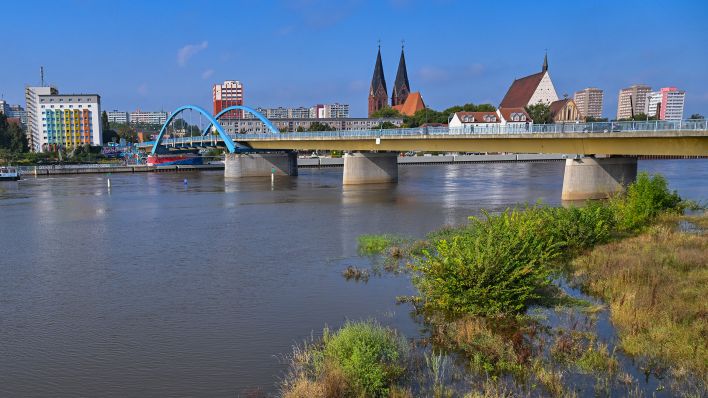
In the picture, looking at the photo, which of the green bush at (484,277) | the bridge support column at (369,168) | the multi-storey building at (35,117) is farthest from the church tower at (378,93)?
the green bush at (484,277)

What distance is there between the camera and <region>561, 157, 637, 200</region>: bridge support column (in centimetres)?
3694

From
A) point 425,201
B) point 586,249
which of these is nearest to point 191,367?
point 586,249

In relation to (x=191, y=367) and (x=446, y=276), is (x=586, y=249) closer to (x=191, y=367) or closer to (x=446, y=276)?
(x=446, y=276)

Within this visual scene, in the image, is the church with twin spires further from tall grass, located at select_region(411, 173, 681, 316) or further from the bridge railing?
tall grass, located at select_region(411, 173, 681, 316)

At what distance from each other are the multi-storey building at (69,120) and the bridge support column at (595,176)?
12697cm

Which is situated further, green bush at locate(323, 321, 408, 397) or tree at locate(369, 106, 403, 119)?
tree at locate(369, 106, 403, 119)

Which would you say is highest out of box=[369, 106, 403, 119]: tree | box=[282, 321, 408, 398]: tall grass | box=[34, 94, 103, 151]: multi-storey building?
box=[369, 106, 403, 119]: tree

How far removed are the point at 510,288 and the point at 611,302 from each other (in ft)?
8.68

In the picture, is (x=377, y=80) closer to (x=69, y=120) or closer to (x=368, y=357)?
(x=69, y=120)

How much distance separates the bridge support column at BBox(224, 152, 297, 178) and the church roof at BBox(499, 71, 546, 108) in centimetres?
8328

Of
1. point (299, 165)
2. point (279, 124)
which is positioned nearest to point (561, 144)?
point (299, 165)

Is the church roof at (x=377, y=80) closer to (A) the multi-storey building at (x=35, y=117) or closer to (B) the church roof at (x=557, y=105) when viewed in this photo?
(B) the church roof at (x=557, y=105)

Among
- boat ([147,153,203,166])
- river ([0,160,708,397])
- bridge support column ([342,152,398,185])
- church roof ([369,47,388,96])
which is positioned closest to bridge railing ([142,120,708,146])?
bridge support column ([342,152,398,185])

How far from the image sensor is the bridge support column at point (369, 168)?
187ft
